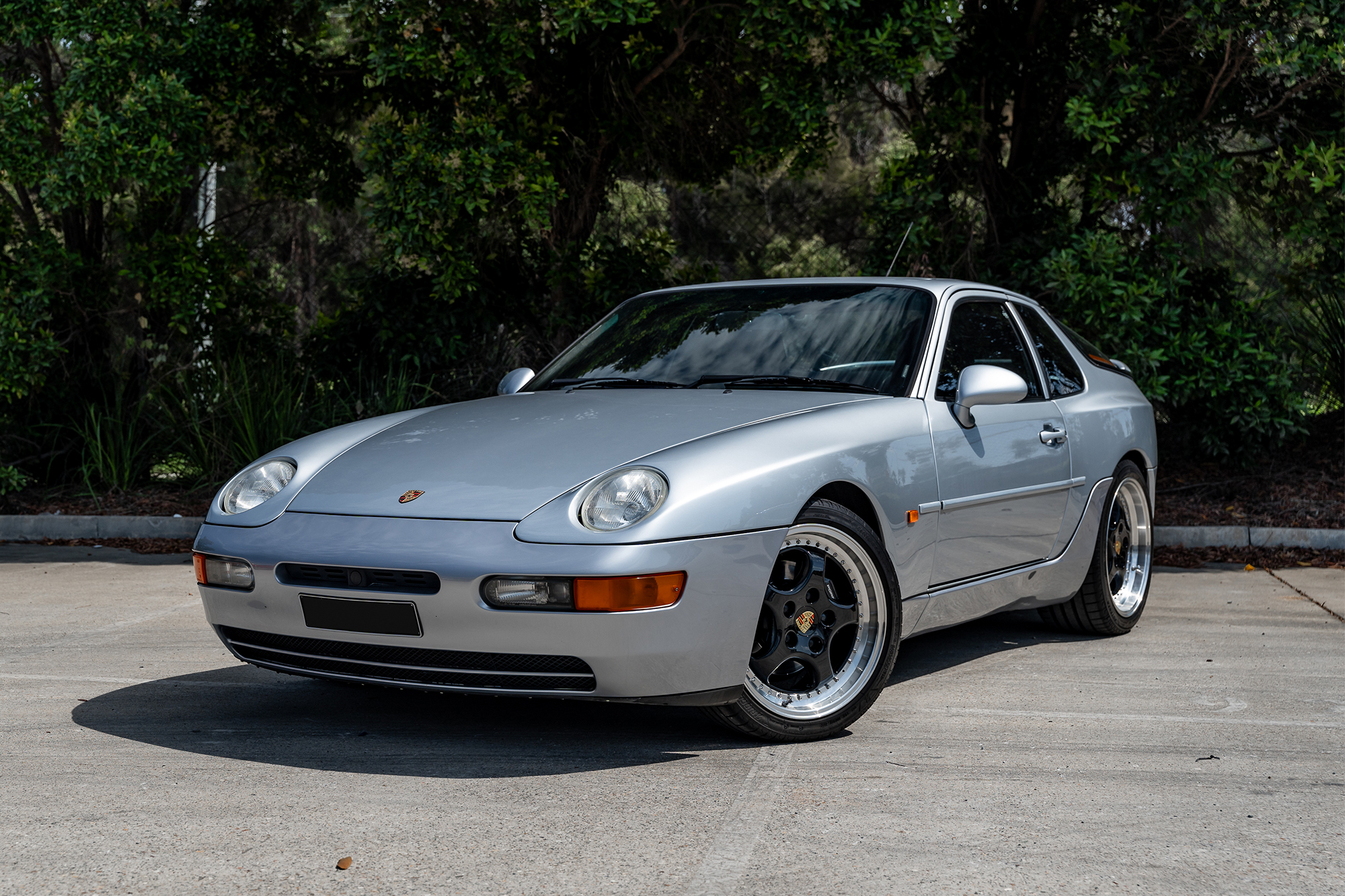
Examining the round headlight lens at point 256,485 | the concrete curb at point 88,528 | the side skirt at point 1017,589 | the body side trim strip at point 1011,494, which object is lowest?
the concrete curb at point 88,528

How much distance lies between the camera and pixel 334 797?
3404 millimetres

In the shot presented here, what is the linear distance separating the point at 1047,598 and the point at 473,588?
2.65 meters

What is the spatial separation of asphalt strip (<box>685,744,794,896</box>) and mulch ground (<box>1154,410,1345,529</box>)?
569 centimetres

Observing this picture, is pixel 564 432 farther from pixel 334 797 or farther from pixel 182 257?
pixel 182 257

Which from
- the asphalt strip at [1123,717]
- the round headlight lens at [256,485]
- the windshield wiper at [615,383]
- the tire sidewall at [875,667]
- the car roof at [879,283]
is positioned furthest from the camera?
the car roof at [879,283]

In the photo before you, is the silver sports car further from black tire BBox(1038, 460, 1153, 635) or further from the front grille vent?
black tire BBox(1038, 460, 1153, 635)

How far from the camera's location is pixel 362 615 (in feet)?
12.1

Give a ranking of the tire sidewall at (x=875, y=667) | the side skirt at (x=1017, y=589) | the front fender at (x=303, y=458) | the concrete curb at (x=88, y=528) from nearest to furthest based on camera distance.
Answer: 1. the tire sidewall at (x=875, y=667)
2. the front fender at (x=303, y=458)
3. the side skirt at (x=1017, y=589)
4. the concrete curb at (x=88, y=528)

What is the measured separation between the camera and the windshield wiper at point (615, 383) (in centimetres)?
470

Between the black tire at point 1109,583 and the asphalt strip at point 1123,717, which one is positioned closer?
the asphalt strip at point 1123,717

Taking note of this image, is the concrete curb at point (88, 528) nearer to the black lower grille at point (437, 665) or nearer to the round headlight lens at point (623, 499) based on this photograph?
the black lower grille at point (437, 665)

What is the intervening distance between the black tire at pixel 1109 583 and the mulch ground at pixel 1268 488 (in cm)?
291

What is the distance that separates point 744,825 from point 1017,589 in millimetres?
2121

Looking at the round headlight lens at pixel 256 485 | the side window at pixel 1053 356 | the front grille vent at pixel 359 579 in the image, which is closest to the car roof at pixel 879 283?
the side window at pixel 1053 356
